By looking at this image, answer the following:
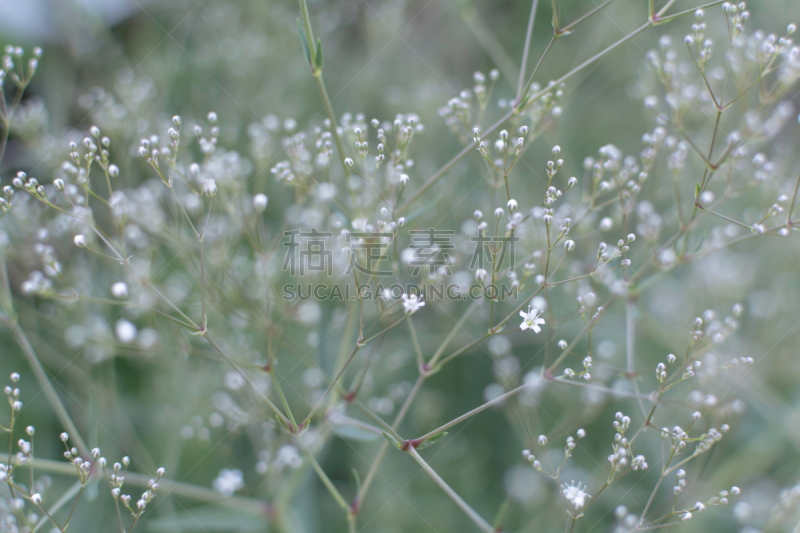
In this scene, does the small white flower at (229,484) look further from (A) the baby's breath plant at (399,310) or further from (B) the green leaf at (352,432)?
(B) the green leaf at (352,432)

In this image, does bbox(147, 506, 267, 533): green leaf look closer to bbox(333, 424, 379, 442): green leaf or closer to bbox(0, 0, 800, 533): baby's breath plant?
bbox(0, 0, 800, 533): baby's breath plant

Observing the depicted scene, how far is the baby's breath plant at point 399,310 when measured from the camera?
2.02 metres

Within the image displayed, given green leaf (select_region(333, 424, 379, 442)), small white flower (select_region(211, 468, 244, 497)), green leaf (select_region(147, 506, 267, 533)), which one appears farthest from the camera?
small white flower (select_region(211, 468, 244, 497))

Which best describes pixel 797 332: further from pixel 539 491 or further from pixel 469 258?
pixel 469 258

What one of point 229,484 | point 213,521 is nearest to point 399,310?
point 229,484

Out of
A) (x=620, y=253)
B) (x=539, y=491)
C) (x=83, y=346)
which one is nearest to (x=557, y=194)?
(x=620, y=253)

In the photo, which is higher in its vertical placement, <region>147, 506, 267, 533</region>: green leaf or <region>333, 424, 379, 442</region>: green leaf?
<region>333, 424, 379, 442</region>: green leaf

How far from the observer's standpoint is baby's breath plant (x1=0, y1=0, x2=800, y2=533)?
2016mm

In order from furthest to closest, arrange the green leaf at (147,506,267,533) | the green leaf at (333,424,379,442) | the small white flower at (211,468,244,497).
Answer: the small white flower at (211,468,244,497) → the green leaf at (147,506,267,533) → the green leaf at (333,424,379,442)

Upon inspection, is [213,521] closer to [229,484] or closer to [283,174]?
[229,484]

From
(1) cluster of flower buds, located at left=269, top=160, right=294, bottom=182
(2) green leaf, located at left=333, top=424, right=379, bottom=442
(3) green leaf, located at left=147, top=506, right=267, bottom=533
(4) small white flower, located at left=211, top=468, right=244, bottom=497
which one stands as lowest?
(3) green leaf, located at left=147, top=506, right=267, bottom=533

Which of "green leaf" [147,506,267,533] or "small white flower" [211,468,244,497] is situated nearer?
"green leaf" [147,506,267,533]

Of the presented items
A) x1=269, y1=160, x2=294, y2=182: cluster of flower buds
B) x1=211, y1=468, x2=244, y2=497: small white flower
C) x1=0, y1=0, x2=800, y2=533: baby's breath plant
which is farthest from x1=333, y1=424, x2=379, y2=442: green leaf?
x1=269, y1=160, x2=294, y2=182: cluster of flower buds

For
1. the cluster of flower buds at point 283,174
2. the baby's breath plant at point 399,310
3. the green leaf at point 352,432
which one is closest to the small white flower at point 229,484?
the baby's breath plant at point 399,310
